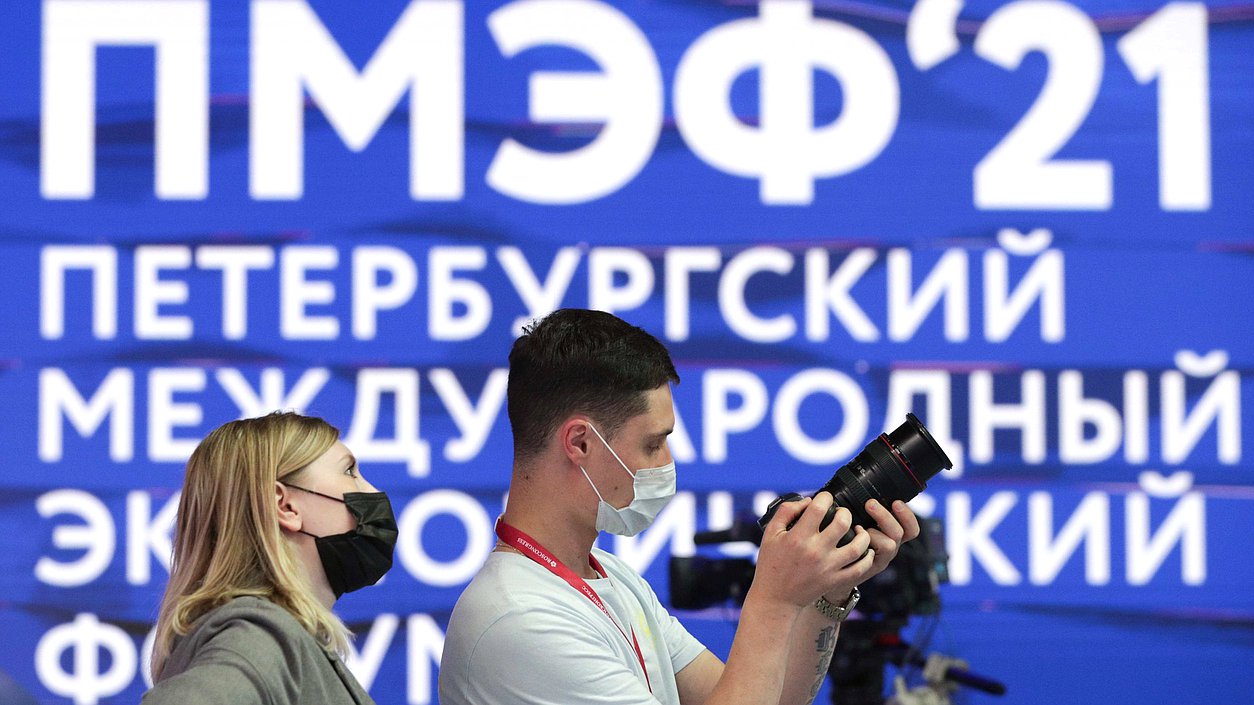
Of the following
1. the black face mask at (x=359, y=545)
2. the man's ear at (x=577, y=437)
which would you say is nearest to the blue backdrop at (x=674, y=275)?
the black face mask at (x=359, y=545)

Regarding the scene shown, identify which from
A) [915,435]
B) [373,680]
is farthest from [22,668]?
[915,435]

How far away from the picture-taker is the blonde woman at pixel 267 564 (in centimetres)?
151

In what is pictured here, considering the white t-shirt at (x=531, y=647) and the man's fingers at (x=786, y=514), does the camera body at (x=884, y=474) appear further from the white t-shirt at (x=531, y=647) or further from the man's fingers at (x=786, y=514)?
the white t-shirt at (x=531, y=647)

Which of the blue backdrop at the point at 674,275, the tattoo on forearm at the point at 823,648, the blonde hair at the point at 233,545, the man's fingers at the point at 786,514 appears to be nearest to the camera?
the blonde hair at the point at 233,545

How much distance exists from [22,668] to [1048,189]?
114 inches

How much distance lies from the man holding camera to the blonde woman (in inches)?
7.0

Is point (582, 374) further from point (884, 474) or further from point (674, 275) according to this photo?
point (674, 275)

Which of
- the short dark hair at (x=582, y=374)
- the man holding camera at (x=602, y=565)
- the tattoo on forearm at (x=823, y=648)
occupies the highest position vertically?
the short dark hair at (x=582, y=374)

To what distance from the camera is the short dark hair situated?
179 cm

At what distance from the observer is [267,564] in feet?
5.53

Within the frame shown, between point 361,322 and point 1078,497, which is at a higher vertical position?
point 361,322

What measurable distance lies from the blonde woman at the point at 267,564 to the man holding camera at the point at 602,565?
0.18 m

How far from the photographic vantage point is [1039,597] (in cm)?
369

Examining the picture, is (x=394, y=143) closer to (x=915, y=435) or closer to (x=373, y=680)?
(x=373, y=680)
